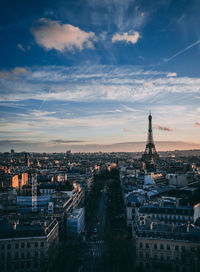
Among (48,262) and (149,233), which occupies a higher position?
(149,233)

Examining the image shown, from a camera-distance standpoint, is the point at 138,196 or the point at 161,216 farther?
the point at 138,196

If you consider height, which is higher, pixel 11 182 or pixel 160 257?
pixel 11 182

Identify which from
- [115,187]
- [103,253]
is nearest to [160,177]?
[115,187]

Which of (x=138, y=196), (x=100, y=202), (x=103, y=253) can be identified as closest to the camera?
(x=103, y=253)

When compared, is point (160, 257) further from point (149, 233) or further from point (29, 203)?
point (29, 203)

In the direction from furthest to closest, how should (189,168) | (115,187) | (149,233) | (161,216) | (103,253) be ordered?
(189,168) < (115,187) < (161,216) < (103,253) < (149,233)

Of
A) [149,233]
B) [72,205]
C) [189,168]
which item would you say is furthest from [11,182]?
[189,168]

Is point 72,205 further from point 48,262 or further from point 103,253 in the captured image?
point 48,262

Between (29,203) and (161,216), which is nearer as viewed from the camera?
(161,216)

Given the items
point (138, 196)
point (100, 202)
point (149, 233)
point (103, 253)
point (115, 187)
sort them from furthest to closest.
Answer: point (115, 187) → point (100, 202) → point (138, 196) → point (103, 253) → point (149, 233)
